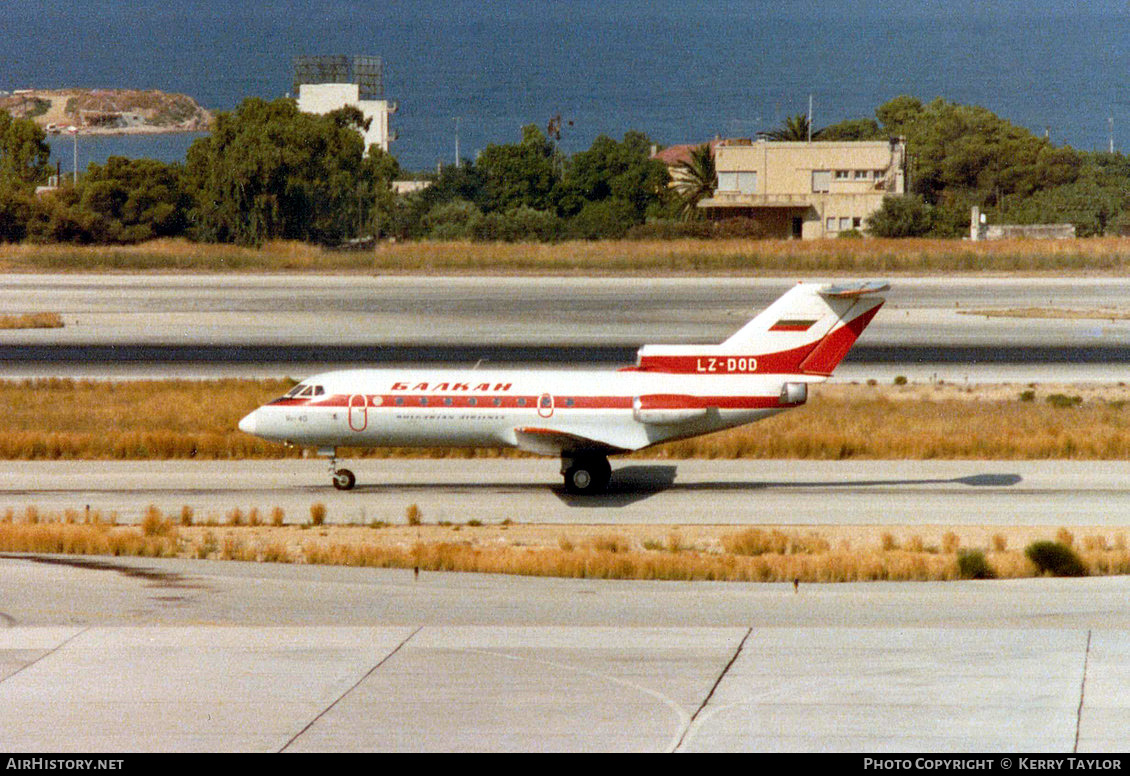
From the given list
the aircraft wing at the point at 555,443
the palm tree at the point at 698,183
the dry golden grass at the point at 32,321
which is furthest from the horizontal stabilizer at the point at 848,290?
the palm tree at the point at 698,183

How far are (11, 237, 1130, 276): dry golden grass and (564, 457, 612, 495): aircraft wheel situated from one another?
73045mm

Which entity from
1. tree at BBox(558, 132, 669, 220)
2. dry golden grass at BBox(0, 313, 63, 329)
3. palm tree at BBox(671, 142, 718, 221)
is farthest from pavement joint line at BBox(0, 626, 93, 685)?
tree at BBox(558, 132, 669, 220)

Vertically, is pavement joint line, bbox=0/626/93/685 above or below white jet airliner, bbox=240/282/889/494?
below

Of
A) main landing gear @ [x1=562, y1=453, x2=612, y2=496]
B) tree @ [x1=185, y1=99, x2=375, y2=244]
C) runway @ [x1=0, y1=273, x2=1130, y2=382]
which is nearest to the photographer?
main landing gear @ [x1=562, y1=453, x2=612, y2=496]

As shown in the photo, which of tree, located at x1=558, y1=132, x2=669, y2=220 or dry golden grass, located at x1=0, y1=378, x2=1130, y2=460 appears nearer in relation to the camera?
dry golden grass, located at x1=0, y1=378, x2=1130, y2=460

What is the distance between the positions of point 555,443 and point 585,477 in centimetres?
112

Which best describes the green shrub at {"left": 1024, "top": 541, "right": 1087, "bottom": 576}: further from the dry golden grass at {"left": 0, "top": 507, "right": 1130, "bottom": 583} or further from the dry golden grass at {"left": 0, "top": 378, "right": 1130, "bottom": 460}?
the dry golden grass at {"left": 0, "top": 378, "right": 1130, "bottom": 460}

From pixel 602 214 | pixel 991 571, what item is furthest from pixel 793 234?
pixel 991 571

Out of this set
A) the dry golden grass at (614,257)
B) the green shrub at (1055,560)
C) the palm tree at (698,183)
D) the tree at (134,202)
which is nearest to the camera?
the green shrub at (1055,560)

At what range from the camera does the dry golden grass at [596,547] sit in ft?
82.0

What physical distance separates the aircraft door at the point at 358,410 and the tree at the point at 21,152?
136082 mm

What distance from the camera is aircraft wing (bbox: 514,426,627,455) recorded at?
34.5 metres

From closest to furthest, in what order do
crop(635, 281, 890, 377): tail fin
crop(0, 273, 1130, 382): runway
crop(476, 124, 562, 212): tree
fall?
crop(635, 281, 890, 377): tail fin, crop(0, 273, 1130, 382): runway, crop(476, 124, 562, 212): tree

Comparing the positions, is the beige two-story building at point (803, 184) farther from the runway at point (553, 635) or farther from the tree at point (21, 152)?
the runway at point (553, 635)
